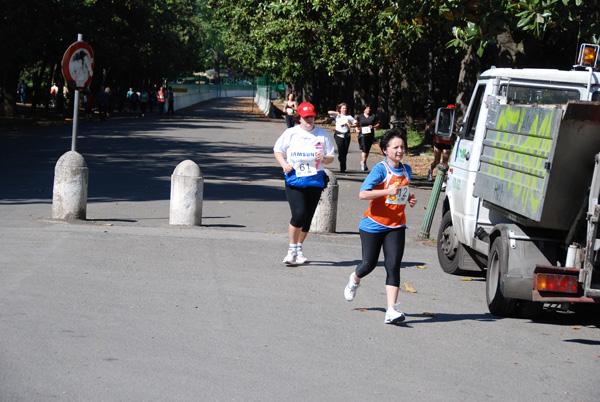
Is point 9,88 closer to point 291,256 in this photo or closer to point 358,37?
point 358,37

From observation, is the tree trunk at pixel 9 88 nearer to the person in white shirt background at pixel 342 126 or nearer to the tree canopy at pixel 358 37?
the tree canopy at pixel 358 37

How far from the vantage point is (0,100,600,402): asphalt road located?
19.0 feet

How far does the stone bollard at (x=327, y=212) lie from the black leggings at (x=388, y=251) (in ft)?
17.0

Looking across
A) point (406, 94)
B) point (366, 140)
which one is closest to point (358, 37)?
point (366, 140)

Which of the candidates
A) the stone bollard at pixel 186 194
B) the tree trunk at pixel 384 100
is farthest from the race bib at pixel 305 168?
the tree trunk at pixel 384 100

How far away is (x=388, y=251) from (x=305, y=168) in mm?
2697

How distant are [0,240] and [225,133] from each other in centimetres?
2855

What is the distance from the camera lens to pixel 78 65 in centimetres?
1423

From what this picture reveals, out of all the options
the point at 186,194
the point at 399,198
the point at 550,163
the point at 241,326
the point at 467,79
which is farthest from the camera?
the point at 467,79

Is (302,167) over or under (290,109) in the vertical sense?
over

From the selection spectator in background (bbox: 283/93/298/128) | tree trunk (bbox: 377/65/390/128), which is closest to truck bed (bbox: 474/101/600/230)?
spectator in background (bbox: 283/93/298/128)

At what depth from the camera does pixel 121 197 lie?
16.7 meters

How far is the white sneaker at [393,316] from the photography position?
24.9 ft

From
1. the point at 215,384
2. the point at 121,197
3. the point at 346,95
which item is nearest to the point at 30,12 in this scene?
the point at 346,95
